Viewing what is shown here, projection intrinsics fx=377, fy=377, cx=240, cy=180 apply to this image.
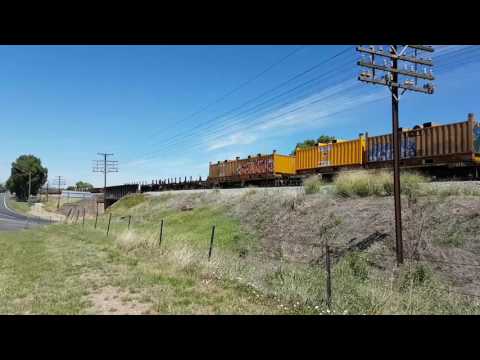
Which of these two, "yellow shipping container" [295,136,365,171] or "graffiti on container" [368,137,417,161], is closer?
"graffiti on container" [368,137,417,161]

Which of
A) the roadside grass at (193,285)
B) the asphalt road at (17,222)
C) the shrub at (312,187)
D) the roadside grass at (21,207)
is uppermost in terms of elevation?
A: the shrub at (312,187)

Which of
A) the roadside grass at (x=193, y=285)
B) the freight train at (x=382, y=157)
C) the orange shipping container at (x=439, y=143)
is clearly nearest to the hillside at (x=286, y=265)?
the roadside grass at (x=193, y=285)

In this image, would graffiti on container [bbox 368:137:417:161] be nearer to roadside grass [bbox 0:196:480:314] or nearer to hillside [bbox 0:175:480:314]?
hillside [bbox 0:175:480:314]

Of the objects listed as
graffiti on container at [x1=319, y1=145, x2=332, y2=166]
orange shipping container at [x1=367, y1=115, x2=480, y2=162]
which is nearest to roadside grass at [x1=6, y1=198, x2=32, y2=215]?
graffiti on container at [x1=319, y1=145, x2=332, y2=166]

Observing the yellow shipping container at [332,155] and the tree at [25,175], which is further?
the tree at [25,175]

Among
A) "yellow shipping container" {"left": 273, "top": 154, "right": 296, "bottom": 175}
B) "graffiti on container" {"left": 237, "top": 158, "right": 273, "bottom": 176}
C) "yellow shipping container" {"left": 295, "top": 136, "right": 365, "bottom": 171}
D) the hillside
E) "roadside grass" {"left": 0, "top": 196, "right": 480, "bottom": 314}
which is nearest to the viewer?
"roadside grass" {"left": 0, "top": 196, "right": 480, "bottom": 314}

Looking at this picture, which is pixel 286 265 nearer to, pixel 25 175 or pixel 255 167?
pixel 255 167

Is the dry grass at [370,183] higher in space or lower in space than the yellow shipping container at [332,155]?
lower

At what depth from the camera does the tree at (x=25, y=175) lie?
105850 millimetres

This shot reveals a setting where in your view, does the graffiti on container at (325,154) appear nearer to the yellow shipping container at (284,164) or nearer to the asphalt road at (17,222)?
the yellow shipping container at (284,164)

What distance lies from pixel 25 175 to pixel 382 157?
10974 cm

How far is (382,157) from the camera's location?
22828 mm

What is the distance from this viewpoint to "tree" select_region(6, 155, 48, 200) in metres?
106
